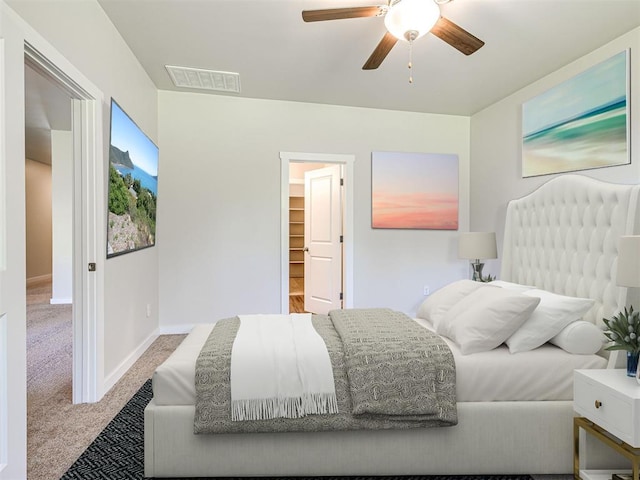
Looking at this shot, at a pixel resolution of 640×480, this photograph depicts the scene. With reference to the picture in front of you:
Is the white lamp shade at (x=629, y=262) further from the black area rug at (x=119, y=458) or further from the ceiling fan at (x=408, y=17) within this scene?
the ceiling fan at (x=408, y=17)

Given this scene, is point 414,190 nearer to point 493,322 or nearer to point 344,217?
point 344,217

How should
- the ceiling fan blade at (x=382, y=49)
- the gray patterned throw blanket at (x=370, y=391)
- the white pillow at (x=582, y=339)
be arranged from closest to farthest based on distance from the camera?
1. the gray patterned throw blanket at (x=370, y=391)
2. the white pillow at (x=582, y=339)
3. the ceiling fan blade at (x=382, y=49)

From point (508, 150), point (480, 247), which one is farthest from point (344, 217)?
point (508, 150)

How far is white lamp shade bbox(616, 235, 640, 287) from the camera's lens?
1.50 metres

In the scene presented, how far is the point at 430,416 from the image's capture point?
→ 1.64m

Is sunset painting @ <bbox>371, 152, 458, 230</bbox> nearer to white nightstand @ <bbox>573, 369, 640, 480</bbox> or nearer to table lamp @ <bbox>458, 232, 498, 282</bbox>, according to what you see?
table lamp @ <bbox>458, 232, 498, 282</bbox>

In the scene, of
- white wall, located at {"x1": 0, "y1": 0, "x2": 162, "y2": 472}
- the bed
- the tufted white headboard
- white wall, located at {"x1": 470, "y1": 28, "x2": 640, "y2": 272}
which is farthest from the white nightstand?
white wall, located at {"x1": 0, "y1": 0, "x2": 162, "y2": 472}

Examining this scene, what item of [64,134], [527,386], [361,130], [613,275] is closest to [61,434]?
[527,386]

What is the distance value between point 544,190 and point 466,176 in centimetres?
201

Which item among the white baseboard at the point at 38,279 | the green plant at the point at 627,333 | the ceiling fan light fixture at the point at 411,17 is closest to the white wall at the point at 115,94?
the ceiling fan light fixture at the point at 411,17

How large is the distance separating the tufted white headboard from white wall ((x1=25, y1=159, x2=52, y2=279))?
834 cm

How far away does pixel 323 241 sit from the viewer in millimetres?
4918

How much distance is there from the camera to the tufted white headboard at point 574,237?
199 cm

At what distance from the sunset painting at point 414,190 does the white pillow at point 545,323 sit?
2.62m
